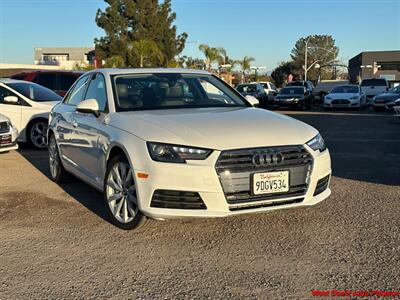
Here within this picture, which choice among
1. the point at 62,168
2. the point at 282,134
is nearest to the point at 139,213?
the point at 282,134

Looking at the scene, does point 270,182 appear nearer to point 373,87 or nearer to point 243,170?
point 243,170

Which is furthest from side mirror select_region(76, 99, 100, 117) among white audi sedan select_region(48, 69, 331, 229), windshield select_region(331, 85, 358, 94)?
windshield select_region(331, 85, 358, 94)

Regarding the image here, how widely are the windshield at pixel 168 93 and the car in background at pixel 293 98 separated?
2067 centimetres

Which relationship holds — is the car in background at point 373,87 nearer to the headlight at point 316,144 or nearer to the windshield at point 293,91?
the windshield at point 293,91

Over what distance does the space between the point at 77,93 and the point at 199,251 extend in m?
3.25

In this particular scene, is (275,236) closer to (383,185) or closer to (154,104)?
(154,104)

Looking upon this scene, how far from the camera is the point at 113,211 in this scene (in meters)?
5.02

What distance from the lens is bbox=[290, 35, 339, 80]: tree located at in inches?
3766

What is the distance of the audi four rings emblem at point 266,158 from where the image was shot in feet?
14.1

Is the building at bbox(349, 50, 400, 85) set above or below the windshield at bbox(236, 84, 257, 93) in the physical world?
above

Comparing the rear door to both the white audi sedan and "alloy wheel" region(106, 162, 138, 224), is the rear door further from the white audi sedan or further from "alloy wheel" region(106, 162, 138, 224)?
"alloy wheel" region(106, 162, 138, 224)

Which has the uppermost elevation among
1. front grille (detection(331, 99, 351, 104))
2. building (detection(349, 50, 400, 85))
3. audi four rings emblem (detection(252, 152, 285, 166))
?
building (detection(349, 50, 400, 85))

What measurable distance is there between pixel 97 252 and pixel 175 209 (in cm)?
76

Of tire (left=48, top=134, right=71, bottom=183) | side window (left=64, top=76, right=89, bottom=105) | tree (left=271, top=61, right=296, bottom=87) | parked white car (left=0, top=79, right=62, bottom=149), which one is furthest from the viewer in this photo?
tree (left=271, top=61, right=296, bottom=87)
